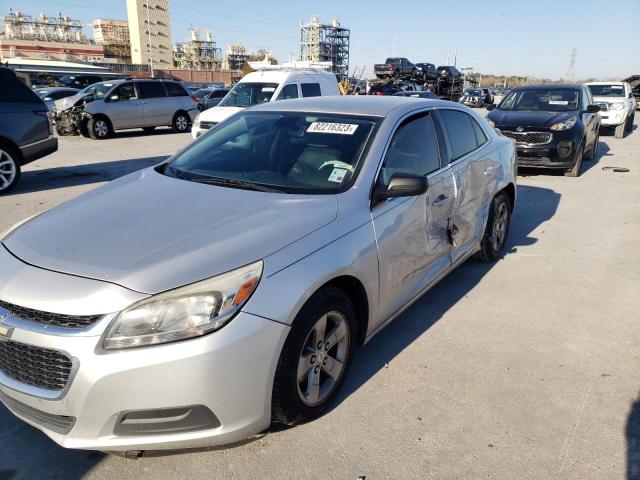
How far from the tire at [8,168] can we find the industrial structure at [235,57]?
13141 centimetres

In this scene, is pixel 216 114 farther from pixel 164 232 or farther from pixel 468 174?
pixel 164 232

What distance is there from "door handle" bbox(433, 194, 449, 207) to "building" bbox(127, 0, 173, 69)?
95.8 metres

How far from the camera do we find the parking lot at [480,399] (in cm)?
238

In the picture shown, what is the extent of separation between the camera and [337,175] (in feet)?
9.95

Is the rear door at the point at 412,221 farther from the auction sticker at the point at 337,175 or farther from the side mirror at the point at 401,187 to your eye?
the auction sticker at the point at 337,175

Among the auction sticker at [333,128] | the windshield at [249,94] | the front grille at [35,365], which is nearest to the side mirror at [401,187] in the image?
the auction sticker at [333,128]

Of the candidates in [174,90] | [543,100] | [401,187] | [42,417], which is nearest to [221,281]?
[42,417]

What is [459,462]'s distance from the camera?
2.42m

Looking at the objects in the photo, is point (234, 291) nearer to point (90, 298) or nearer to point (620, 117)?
point (90, 298)

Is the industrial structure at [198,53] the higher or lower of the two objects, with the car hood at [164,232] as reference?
higher

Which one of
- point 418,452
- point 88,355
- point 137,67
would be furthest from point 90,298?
point 137,67

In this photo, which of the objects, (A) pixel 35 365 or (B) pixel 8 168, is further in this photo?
(B) pixel 8 168

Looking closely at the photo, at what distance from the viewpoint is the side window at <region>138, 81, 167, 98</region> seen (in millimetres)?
15844

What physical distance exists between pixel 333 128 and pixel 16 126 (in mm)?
6794
